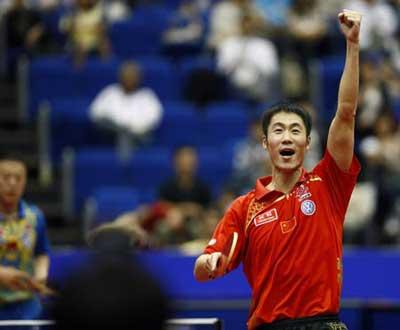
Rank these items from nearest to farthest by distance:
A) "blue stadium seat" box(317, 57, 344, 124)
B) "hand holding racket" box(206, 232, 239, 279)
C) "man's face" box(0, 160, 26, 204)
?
"hand holding racket" box(206, 232, 239, 279)
"man's face" box(0, 160, 26, 204)
"blue stadium seat" box(317, 57, 344, 124)

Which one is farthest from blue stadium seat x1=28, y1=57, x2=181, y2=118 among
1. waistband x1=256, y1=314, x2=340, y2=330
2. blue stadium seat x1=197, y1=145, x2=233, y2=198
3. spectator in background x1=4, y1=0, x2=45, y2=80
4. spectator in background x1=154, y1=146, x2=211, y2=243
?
waistband x1=256, y1=314, x2=340, y2=330

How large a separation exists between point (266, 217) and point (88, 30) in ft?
29.5

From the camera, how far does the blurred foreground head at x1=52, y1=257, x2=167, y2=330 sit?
255cm

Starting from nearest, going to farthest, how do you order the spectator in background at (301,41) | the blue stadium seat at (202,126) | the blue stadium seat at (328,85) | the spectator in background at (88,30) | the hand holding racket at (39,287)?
the hand holding racket at (39,287), the blue stadium seat at (202,126), the blue stadium seat at (328,85), the spectator in background at (301,41), the spectator in background at (88,30)

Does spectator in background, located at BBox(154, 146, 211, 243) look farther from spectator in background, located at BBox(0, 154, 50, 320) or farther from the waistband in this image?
the waistband

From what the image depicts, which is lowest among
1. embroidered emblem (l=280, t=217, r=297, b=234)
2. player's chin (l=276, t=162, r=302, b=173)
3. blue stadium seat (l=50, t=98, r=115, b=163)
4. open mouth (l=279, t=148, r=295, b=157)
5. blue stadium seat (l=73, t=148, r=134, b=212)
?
embroidered emblem (l=280, t=217, r=297, b=234)

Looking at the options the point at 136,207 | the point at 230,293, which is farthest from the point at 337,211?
the point at 136,207

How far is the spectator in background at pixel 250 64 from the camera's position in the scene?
43.8 ft

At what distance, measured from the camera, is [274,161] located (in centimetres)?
A: 533

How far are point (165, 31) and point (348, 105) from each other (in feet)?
30.7

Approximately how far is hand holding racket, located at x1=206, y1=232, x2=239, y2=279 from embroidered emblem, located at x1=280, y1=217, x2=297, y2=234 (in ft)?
0.73

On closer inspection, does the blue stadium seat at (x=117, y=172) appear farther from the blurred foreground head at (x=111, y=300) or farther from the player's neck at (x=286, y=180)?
the blurred foreground head at (x=111, y=300)

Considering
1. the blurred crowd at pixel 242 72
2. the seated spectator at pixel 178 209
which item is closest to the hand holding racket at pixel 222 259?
the seated spectator at pixel 178 209

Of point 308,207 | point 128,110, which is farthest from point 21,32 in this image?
point 308,207
